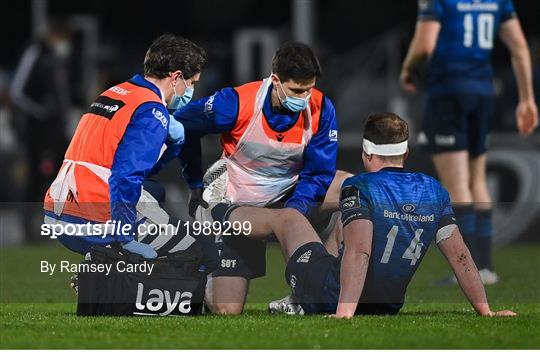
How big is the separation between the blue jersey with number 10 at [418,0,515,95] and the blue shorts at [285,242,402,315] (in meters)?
3.26

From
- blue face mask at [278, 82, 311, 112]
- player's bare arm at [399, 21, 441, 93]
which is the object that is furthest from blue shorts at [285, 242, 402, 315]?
player's bare arm at [399, 21, 441, 93]

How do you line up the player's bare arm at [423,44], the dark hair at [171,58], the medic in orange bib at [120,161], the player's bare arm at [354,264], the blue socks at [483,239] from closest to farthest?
1. the player's bare arm at [354,264]
2. the medic in orange bib at [120,161]
3. the dark hair at [171,58]
4. the player's bare arm at [423,44]
5. the blue socks at [483,239]

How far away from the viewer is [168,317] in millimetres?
7371

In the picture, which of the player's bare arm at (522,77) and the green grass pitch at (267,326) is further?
the player's bare arm at (522,77)

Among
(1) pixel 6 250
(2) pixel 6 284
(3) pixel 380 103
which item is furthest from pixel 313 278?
(3) pixel 380 103

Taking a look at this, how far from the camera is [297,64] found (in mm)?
7738

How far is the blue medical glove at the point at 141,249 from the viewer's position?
730cm

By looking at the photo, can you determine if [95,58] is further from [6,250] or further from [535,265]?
[535,265]

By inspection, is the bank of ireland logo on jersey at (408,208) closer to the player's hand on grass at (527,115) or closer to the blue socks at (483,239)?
the blue socks at (483,239)

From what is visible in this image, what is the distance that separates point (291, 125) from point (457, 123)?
2.56 meters

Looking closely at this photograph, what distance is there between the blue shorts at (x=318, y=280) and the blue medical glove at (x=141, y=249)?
2.28 ft

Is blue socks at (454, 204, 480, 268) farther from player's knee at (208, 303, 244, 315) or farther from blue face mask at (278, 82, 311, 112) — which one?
player's knee at (208, 303, 244, 315)

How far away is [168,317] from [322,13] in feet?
34.3

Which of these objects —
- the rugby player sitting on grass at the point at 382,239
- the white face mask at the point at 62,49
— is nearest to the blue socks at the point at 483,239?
the rugby player sitting on grass at the point at 382,239
